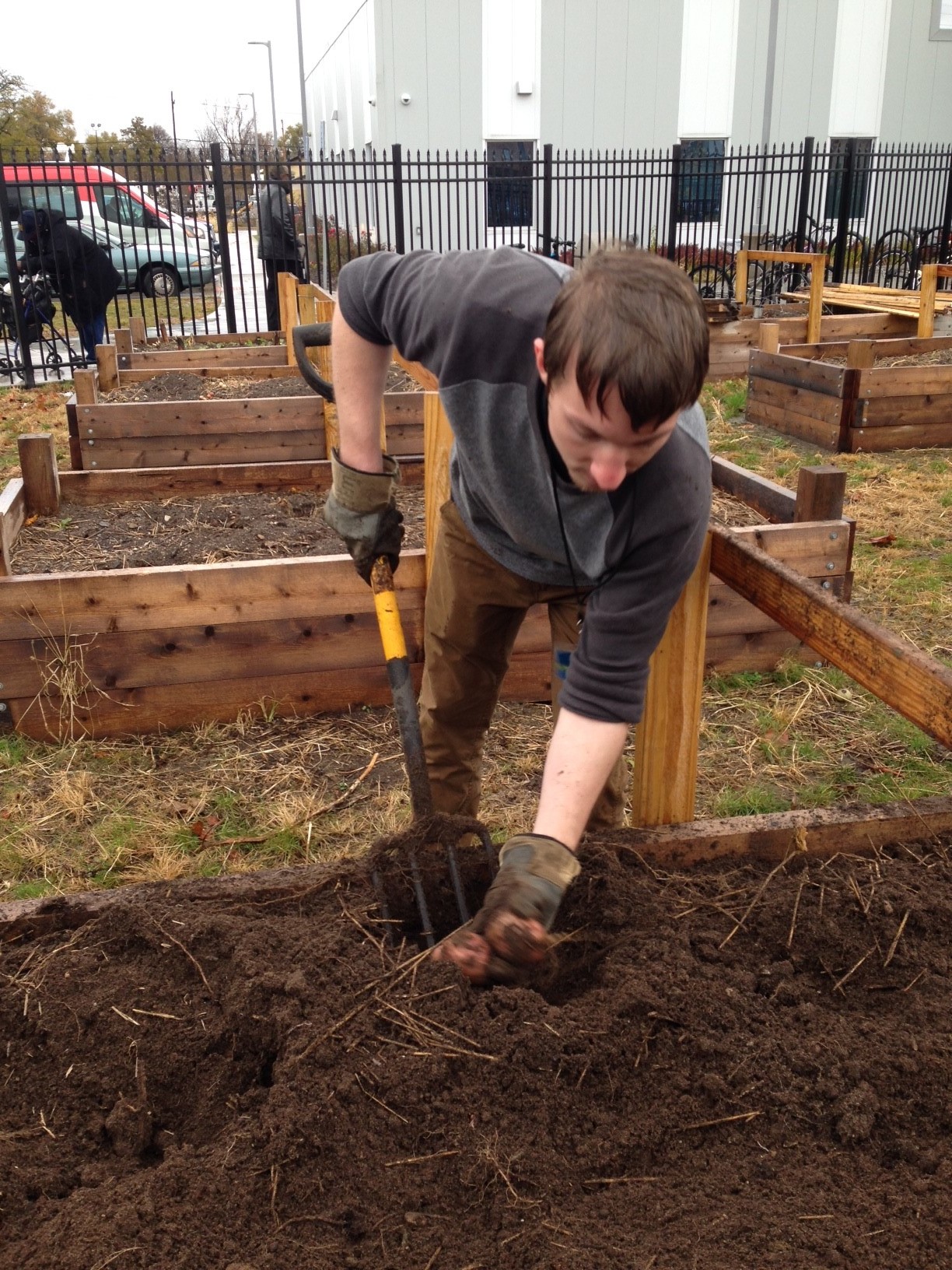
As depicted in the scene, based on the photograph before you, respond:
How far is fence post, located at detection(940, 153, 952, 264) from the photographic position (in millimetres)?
19172

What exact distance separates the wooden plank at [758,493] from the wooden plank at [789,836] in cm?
242

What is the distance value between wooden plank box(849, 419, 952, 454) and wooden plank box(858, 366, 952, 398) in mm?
263

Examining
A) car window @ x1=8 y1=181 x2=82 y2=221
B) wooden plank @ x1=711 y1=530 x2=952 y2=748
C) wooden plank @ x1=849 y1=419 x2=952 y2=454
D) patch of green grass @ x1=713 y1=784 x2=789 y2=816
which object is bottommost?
patch of green grass @ x1=713 y1=784 x2=789 y2=816

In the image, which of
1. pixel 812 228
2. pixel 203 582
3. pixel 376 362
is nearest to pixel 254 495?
pixel 203 582

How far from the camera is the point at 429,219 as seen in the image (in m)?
19.9

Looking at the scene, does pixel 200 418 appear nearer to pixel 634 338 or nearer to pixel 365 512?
pixel 365 512

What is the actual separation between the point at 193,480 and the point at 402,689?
14.2ft

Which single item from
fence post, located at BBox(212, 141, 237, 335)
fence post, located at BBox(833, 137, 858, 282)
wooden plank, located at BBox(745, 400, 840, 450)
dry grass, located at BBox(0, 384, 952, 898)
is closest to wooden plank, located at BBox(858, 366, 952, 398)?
wooden plank, located at BBox(745, 400, 840, 450)

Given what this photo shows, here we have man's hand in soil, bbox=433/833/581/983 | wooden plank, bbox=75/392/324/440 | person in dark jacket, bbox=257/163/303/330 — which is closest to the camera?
man's hand in soil, bbox=433/833/581/983

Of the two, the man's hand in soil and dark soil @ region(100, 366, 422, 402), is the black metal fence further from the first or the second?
the man's hand in soil

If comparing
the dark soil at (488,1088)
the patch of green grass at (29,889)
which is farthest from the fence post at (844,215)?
Result: the dark soil at (488,1088)

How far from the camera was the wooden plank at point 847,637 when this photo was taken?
6.60 feet

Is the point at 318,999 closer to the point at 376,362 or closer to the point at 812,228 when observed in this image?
the point at 376,362

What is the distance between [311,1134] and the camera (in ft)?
5.91
